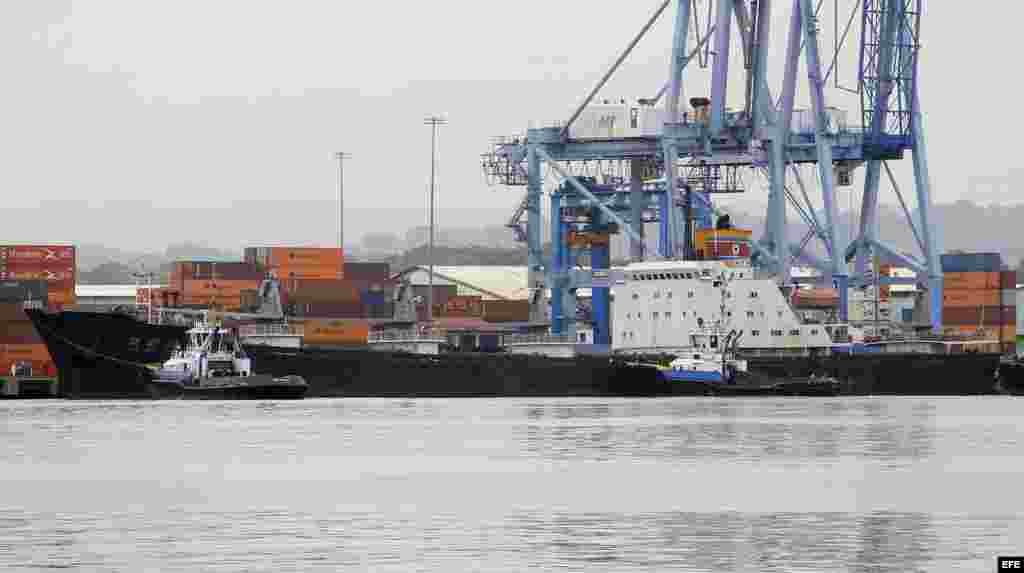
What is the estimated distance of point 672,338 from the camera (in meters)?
103

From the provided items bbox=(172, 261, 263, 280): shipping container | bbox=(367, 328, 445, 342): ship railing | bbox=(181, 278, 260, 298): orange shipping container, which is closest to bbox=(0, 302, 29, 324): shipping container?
bbox=(181, 278, 260, 298): orange shipping container

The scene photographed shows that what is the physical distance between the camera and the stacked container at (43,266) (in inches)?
4515

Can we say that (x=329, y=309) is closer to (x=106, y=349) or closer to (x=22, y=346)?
(x=22, y=346)

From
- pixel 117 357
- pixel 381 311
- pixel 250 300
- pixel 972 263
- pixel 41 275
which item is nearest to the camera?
pixel 117 357

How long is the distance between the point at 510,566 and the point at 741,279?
2938 inches

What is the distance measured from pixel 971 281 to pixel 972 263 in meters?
1.36

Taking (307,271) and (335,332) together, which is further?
(307,271)

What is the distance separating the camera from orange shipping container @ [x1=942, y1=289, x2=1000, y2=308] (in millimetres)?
117688

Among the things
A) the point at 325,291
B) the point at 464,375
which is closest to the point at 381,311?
the point at 325,291

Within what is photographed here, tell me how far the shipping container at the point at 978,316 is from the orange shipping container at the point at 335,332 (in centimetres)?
3730

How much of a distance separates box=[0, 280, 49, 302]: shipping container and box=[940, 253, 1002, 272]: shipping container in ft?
184

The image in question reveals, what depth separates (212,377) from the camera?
91.1 m

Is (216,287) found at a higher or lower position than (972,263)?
lower

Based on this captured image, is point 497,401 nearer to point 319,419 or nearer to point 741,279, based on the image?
point 741,279
